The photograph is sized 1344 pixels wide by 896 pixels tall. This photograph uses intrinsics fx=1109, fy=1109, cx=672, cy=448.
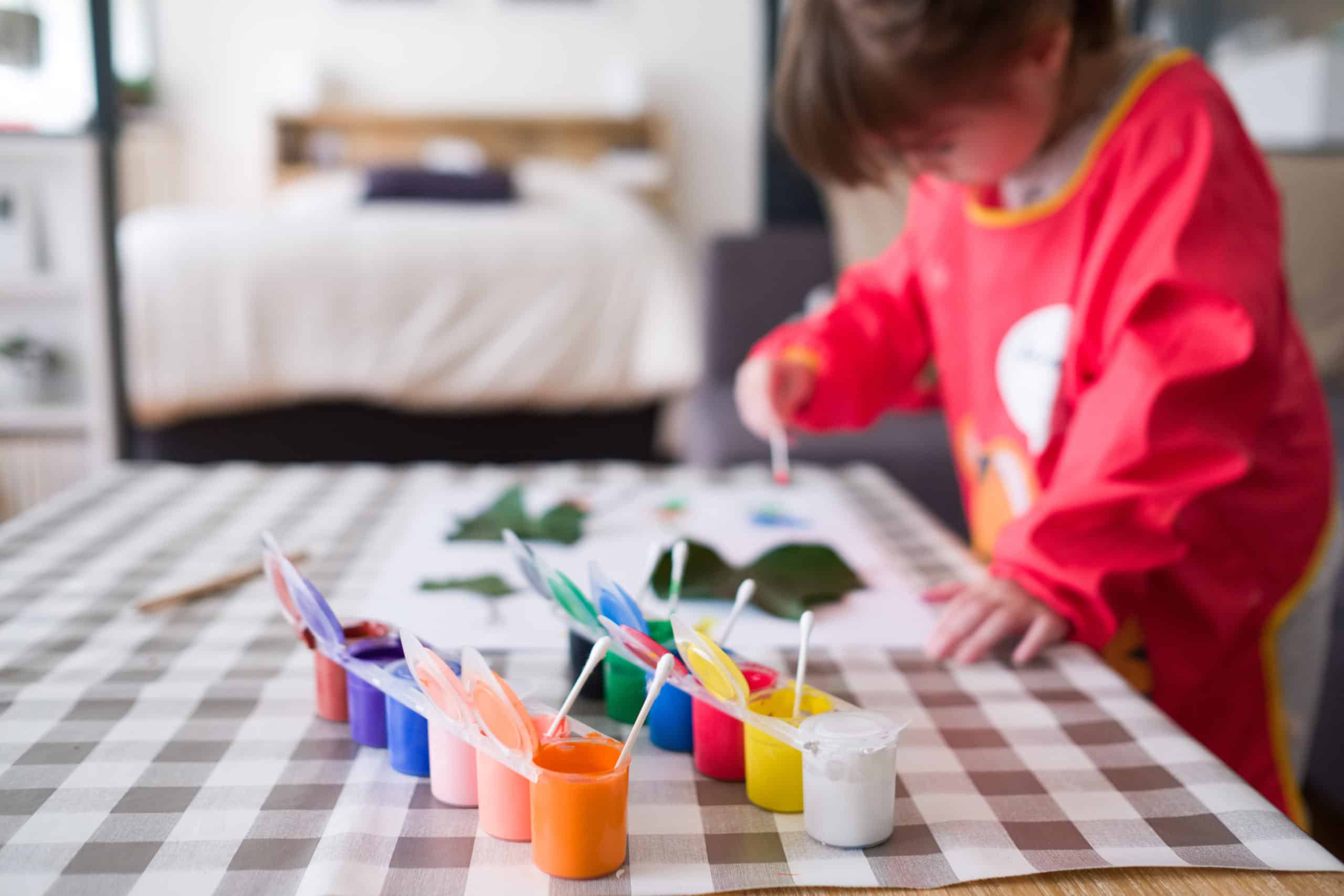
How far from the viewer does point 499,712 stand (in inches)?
17.5

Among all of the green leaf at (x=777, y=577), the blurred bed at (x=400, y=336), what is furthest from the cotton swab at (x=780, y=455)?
the blurred bed at (x=400, y=336)

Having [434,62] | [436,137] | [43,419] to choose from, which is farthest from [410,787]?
[434,62]

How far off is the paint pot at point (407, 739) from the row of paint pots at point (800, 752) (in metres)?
0.11

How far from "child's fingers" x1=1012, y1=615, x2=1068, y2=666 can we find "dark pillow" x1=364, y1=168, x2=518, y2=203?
3501 mm

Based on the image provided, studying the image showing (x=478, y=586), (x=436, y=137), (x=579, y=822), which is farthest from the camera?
(x=436, y=137)

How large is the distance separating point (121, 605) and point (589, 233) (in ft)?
7.63

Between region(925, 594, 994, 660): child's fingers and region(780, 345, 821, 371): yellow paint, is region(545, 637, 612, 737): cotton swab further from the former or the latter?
region(780, 345, 821, 371): yellow paint

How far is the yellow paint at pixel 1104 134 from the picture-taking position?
812 millimetres

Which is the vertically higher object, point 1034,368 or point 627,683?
point 1034,368

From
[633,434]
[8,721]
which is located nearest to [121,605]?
[8,721]

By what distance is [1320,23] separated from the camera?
262 cm

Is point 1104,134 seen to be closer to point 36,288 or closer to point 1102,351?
point 1102,351

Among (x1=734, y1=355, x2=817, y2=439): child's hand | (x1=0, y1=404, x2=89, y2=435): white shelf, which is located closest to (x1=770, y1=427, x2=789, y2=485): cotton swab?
(x1=734, y1=355, x2=817, y2=439): child's hand

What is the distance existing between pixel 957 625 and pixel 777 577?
5.6 inches
